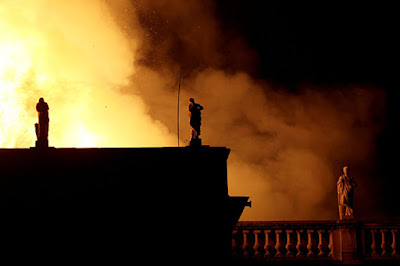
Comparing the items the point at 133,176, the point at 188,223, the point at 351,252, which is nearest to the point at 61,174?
the point at 133,176

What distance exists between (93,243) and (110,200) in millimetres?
1354

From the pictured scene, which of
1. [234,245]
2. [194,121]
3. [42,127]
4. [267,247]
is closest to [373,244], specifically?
[267,247]

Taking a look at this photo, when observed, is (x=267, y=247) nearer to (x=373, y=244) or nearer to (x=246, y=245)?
(x=246, y=245)

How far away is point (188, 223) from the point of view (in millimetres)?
17453

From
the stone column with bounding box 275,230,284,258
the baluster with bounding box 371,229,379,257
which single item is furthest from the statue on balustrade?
the stone column with bounding box 275,230,284,258

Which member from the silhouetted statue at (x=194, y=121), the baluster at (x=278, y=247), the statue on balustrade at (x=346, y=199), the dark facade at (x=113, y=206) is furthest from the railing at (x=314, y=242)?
the silhouetted statue at (x=194, y=121)

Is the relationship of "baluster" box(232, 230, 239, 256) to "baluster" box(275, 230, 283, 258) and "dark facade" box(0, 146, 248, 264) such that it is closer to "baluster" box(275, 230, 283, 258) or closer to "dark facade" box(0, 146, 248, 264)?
"dark facade" box(0, 146, 248, 264)

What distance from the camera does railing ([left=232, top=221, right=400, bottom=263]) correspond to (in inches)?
685

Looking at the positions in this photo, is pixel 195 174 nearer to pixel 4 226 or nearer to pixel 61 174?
pixel 61 174

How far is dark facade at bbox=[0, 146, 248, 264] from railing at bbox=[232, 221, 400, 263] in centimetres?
68

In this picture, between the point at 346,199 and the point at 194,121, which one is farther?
the point at 194,121

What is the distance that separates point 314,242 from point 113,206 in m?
6.05

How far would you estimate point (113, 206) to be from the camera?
17.5 m

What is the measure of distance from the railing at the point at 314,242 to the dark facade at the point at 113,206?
2.24 feet
